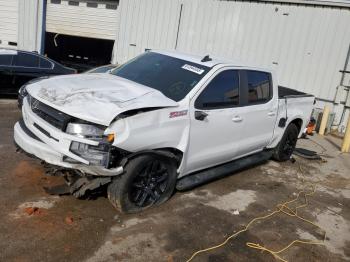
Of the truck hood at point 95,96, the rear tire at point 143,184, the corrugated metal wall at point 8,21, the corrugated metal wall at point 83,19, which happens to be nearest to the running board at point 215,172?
the rear tire at point 143,184

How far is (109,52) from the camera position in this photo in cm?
1789

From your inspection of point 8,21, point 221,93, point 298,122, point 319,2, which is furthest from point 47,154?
point 8,21

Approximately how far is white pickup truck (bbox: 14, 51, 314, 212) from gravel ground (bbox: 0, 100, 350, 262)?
1.01ft

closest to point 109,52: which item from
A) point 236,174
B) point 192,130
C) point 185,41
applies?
point 185,41

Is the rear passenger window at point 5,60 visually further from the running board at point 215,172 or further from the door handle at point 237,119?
the door handle at point 237,119

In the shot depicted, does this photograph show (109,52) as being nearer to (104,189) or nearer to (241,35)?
(241,35)

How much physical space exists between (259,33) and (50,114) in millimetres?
10266

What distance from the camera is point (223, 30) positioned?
44.2 ft

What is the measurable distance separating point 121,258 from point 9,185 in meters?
2.02

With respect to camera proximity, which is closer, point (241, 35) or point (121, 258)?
point (121, 258)

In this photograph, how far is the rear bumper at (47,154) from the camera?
153 inches

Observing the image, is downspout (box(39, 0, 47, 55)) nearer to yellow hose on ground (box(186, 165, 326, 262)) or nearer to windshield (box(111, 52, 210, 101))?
windshield (box(111, 52, 210, 101))

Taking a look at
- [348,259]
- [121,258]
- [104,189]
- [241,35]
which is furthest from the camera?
[241,35]

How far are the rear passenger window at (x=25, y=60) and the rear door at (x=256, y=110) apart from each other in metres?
6.42
